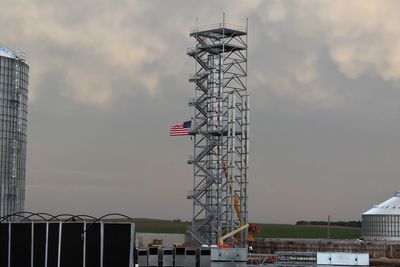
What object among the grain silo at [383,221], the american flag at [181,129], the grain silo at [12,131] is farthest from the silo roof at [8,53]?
the grain silo at [383,221]

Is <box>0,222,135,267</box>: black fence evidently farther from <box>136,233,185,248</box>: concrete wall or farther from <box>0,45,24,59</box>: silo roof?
<box>136,233,185,248</box>: concrete wall

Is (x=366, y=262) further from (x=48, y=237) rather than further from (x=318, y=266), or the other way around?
(x=48, y=237)

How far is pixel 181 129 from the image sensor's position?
11981cm

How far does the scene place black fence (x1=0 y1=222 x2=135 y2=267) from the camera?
47844 millimetres

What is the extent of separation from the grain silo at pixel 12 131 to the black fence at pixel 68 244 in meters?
40.1

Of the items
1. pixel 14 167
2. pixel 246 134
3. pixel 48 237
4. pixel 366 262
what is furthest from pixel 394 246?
pixel 48 237

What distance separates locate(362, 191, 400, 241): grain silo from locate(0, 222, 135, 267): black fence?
343 feet

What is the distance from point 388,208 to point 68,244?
10843 cm

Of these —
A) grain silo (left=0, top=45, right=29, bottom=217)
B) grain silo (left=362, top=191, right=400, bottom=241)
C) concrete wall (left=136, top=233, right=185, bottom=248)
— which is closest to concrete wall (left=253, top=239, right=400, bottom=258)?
concrete wall (left=136, top=233, right=185, bottom=248)

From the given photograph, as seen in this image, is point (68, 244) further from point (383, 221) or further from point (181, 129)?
point (383, 221)

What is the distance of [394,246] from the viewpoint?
430 ft

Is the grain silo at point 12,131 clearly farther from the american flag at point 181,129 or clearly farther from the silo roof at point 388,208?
the silo roof at point 388,208

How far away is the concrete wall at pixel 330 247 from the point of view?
4990 inches

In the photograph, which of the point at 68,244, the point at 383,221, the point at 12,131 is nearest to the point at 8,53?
the point at 12,131
